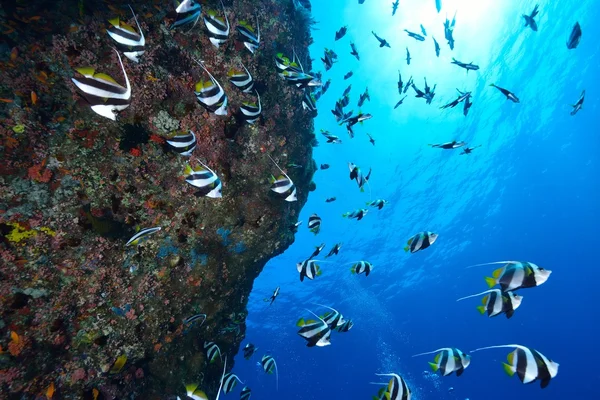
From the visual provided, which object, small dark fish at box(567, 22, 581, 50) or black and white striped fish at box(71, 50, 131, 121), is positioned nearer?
black and white striped fish at box(71, 50, 131, 121)

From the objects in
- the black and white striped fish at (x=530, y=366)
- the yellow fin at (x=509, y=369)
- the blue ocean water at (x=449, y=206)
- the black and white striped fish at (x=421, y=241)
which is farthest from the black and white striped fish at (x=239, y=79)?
the blue ocean water at (x=449, y=206)

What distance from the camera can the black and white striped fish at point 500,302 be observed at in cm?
321

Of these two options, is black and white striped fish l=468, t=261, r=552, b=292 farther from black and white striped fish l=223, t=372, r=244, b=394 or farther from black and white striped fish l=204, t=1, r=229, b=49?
black and white striped fish l=223, t=372, r=244, b=394

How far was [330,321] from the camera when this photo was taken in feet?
13.2

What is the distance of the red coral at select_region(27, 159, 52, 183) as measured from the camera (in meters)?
3.70

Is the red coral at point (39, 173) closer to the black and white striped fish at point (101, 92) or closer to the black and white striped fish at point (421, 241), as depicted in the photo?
the black and white striped fish at point (101, 92)

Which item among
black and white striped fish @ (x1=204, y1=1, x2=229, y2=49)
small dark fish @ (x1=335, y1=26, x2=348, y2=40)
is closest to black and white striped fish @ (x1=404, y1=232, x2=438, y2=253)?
black and white striped fish @ (x1=204, y1=1, x2=229, y2=49)

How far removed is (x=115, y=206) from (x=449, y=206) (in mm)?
41184

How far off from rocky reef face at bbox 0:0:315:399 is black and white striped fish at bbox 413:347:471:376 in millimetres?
4015

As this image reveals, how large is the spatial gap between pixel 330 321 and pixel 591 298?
71.4m

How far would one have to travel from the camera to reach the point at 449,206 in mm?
38031

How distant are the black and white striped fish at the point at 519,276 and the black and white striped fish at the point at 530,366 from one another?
599mm

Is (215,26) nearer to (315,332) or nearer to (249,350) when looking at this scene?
(315,332)

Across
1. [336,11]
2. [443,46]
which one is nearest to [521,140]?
[443,46]
